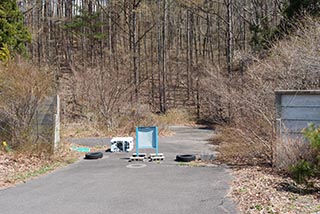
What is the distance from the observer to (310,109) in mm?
8352

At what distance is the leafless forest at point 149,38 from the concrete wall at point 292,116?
17738mm

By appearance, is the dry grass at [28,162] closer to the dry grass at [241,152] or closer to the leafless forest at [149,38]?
the dry grass at [241,152]

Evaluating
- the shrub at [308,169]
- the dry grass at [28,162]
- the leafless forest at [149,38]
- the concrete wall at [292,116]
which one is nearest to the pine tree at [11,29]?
the dry grass at [28,162]

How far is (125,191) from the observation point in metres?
6.94

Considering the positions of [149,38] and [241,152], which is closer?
[241,152]

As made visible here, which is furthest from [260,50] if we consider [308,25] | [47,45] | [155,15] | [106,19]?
[47,45]

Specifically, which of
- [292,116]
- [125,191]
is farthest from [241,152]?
[125,191]

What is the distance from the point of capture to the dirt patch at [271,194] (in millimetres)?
5504

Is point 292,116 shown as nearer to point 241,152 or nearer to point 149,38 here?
point 241,152

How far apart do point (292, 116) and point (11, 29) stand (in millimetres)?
13564

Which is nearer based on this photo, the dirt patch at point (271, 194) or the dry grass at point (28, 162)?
the dirt patch at point (271, 194)

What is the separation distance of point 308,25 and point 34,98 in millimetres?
9707

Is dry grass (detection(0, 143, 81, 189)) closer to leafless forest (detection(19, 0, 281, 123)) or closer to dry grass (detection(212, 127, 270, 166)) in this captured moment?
dry grass (detection(212, 127, 270, 166))

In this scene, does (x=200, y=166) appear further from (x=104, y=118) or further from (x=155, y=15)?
(x=155, y=15)
